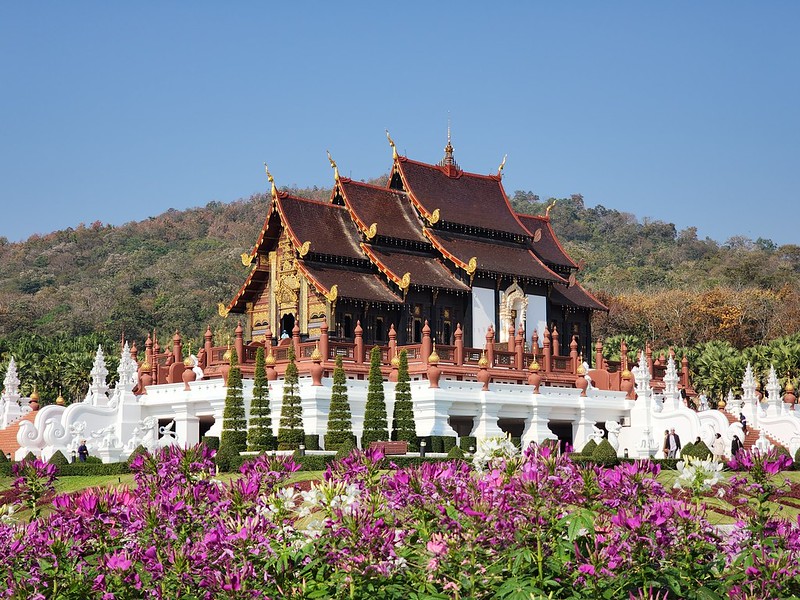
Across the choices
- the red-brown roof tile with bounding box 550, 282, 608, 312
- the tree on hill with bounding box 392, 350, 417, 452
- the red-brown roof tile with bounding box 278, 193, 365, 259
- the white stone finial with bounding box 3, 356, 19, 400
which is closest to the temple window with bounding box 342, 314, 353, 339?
the red-brown roof tile with bounding box 278, 193, 365, 259

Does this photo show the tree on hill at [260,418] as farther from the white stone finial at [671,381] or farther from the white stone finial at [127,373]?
the white stone finial at [671,381]

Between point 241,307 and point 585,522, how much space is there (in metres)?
37.4

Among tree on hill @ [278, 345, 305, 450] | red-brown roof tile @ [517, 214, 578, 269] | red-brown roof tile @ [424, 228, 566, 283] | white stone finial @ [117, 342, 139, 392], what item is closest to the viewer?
tree on hill @ [278, 345, 305, 450]

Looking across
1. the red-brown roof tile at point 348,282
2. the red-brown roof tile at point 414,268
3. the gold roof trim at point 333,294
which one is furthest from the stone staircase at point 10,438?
the red-brown roof tile at point 414,268

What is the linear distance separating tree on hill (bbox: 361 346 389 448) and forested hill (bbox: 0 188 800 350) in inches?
1414

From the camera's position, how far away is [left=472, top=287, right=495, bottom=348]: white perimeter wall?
46.4 meters

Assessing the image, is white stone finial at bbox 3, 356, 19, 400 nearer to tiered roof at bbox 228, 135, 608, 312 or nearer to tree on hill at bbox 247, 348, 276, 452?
tiered roof at bbox 228, 135, 608, 312

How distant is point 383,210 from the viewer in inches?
1874

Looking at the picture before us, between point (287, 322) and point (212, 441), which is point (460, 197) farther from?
point (212, 441)

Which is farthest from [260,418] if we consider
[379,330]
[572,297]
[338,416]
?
[572,297]

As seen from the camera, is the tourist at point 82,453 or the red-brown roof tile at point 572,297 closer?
the tourist at point 82,453

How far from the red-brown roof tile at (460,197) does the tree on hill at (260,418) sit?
45.0 feet

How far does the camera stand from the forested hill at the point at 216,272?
7588cm

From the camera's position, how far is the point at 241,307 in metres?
48.2
